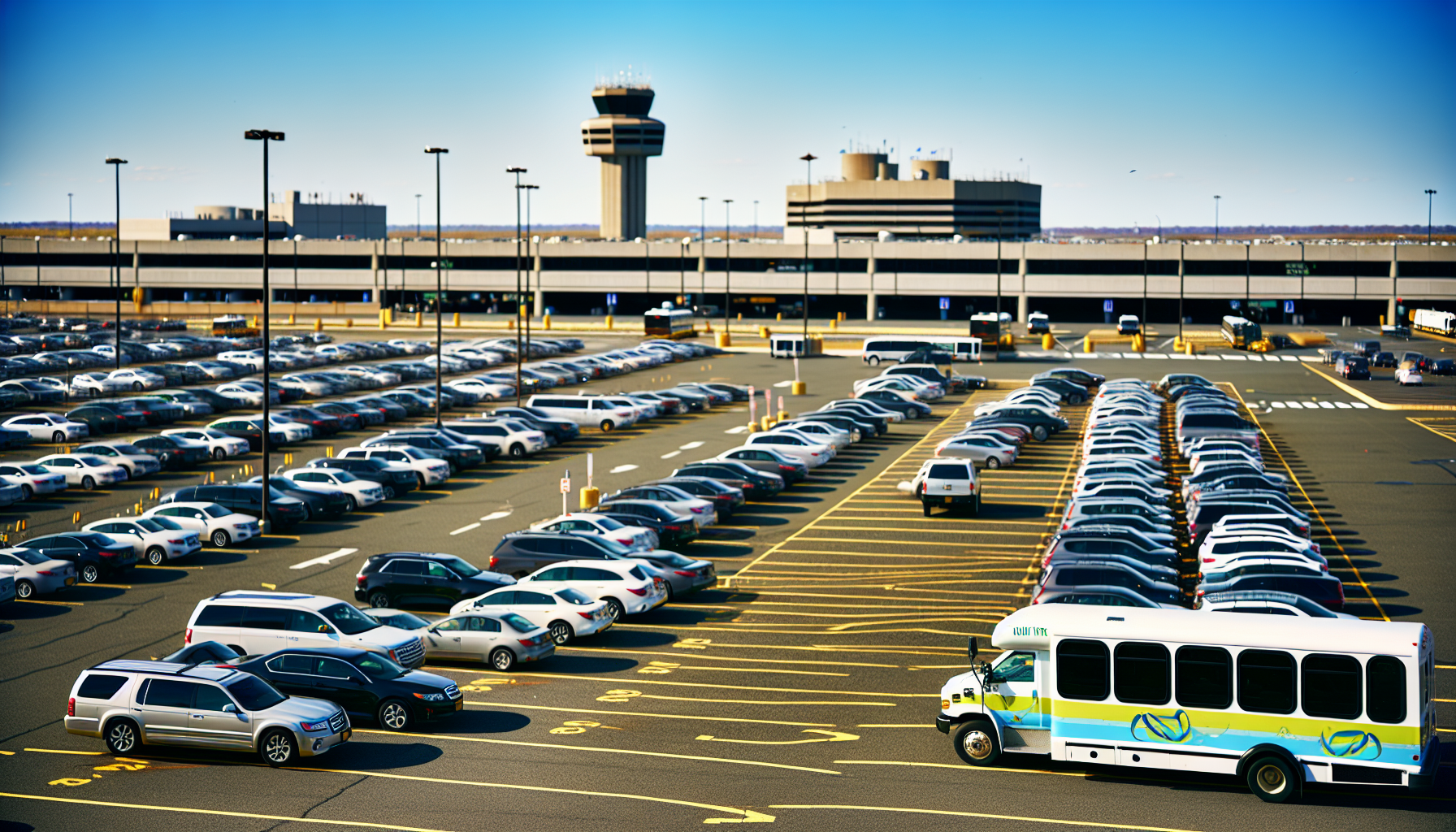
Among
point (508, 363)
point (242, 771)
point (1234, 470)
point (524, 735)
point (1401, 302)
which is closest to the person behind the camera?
point (242, 771)

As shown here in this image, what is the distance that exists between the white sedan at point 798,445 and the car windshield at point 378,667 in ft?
82.7

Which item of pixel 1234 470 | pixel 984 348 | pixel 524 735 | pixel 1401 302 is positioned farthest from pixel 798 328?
pixel 524 735

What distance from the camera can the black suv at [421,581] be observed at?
1183 inches

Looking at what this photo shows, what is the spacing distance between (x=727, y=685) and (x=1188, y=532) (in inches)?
678

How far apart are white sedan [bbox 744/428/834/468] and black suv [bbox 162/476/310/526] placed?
14.9 m

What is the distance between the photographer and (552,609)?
89.2 feet

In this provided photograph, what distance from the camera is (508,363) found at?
88625 millimetres

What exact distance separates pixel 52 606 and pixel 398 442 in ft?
61.0

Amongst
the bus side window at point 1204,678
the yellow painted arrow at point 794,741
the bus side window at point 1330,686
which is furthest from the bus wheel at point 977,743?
the bus side window at point 1330,686

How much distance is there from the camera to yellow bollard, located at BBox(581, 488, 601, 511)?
4084 centimetres

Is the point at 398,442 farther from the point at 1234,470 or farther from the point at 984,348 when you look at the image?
the point at 984,348

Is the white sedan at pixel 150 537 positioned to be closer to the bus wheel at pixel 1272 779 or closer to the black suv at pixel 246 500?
the black suv at pixel 246 500

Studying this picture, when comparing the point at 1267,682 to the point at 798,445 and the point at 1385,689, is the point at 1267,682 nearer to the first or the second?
the point at 1385,689

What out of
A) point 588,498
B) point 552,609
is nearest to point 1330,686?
point 552,609
